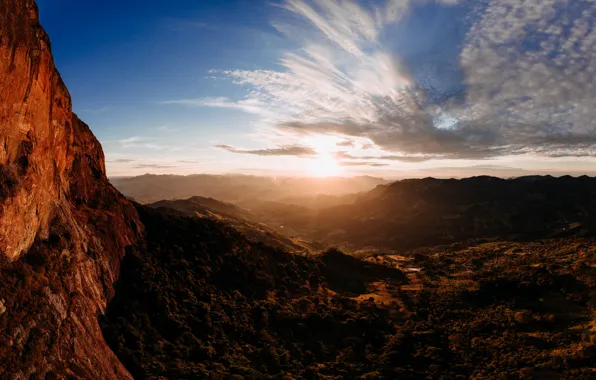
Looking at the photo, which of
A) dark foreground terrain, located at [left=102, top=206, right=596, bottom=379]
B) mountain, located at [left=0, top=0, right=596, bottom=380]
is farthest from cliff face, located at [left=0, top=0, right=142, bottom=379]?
dark foreground terrain, located at [left=102, top=206, right=596, bottom=379]

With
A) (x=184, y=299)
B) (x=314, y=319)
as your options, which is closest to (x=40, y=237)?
(x=184, y=299)

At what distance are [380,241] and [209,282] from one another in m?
159

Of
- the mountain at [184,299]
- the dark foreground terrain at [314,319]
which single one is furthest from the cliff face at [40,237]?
the dark foreground terrain at [314,319]

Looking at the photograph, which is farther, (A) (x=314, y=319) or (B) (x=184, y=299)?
(A) (x=314, y=319)

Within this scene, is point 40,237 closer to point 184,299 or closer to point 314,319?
point 184,299

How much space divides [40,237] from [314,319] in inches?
1622

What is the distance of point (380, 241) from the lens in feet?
646

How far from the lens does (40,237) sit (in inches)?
1057

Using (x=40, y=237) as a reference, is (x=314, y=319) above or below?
below

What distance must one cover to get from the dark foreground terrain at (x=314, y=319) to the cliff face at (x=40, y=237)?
19.1 ft

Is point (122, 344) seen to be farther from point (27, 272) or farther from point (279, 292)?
point (279, 292)

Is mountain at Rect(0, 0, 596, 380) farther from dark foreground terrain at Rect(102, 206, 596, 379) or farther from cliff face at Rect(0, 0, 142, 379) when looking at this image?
dark foreground terrain at Rect(102, 206, 596, 379)

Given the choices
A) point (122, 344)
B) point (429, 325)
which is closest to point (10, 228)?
point (122, 344)

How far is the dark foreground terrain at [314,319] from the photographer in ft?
120
